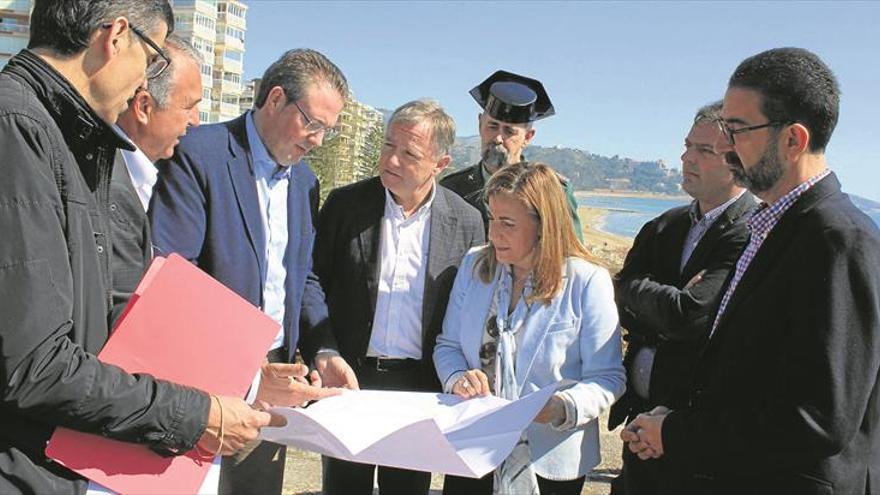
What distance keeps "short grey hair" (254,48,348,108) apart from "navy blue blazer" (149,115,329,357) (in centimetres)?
23

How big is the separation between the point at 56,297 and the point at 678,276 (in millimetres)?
2867

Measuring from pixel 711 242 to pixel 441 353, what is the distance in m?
1.35

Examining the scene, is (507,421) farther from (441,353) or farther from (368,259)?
(368,259)

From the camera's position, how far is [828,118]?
2223 millimetres

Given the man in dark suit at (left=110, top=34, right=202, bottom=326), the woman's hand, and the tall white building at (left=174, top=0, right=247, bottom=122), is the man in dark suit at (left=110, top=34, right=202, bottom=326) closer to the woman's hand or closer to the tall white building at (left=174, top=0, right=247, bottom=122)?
the woman's hand

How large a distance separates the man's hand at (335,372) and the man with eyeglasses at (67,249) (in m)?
1.29

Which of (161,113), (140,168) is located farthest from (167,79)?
(140,168)

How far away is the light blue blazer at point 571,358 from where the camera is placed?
2988mm

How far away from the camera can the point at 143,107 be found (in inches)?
110

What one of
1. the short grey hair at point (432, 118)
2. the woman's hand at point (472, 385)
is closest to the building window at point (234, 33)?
the short grey hair at point (432, 118)

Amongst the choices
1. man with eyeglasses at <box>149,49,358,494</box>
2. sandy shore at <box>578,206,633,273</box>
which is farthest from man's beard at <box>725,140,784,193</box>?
man with eyeglasses at <box>149,49,358,494</box>

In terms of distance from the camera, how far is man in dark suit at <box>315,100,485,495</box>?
359 cm

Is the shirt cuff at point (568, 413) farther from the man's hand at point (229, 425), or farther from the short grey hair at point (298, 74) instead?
the short grey hair at point (298, 74)

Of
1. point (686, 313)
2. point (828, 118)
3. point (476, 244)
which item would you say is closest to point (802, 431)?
point (828, 118)
